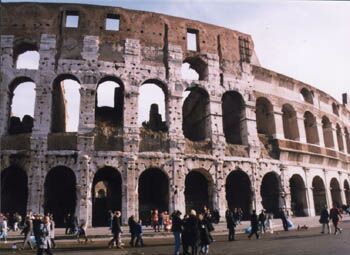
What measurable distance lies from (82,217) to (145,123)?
930 cm

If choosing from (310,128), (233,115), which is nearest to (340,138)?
(310,128)

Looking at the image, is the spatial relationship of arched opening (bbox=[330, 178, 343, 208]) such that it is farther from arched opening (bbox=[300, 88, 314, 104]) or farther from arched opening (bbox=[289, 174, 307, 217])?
arched opening (bbox=[300, 88, 314, 104])

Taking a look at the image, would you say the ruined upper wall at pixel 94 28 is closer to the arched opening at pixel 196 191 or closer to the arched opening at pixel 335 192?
the arched opening at pixel 196 191

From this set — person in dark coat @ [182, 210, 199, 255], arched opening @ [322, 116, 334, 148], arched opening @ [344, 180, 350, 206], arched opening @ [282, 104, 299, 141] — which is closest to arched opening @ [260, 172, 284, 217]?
arched opening @ [282, 104, 299, 141]

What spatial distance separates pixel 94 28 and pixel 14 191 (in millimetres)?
9601

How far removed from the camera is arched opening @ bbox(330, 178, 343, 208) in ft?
88.1

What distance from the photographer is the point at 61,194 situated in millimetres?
20406

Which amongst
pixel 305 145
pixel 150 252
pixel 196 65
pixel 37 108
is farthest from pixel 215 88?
pixel 150 252

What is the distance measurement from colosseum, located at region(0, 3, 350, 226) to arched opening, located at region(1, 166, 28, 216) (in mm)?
52

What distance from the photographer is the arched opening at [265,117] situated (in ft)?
75.2

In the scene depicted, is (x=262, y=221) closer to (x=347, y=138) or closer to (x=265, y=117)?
(x=265, y=117)

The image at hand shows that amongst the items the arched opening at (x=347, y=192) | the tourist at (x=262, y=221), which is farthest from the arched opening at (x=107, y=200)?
the arched opening at (x=347, y=192)

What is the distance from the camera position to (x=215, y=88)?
2097 centimetres

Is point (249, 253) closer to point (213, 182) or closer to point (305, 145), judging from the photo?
point (213, 182)
